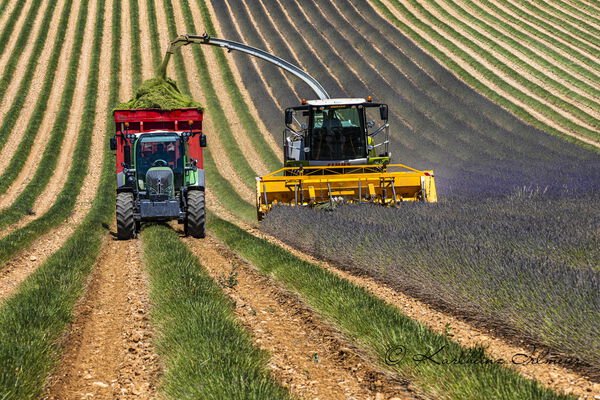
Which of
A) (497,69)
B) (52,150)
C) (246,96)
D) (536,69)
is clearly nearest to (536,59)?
(536,69)

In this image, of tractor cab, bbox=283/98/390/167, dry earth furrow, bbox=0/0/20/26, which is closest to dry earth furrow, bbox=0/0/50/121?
dry earth furrow, bbox=0/0/20/26

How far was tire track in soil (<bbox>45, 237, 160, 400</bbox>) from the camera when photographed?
16.8 feet

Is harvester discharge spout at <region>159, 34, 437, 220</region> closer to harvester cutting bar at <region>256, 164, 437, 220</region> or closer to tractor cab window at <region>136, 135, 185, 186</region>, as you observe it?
harvester cutting bar at <region>256, 164, 437, 220</region>

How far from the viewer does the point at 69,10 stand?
47562mm

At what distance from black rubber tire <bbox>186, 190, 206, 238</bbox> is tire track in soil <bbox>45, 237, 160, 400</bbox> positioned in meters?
4.62

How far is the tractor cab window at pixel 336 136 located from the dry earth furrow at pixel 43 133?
1134 cm

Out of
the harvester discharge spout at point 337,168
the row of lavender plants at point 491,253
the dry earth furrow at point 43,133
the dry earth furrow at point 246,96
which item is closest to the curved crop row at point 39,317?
the row of lavender plants at point 491,253

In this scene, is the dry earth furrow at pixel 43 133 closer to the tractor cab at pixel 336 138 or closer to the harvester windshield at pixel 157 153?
the harvester windshield at pixel 157 153

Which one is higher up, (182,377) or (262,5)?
(262,5)

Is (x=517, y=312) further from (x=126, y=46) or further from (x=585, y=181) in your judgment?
(x=126, y=46)

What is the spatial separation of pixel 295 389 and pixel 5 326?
9.76 feet

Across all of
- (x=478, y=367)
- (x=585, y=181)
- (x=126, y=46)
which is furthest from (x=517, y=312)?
(x=126, y=46)

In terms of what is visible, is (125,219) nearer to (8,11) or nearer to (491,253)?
(491,253)

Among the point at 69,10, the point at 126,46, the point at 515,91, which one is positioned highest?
the point at 69,10
